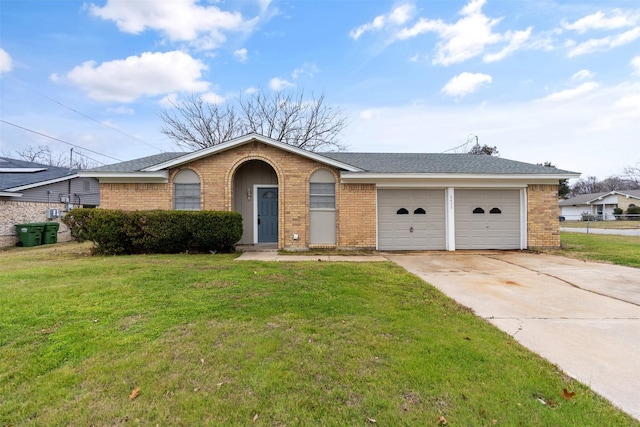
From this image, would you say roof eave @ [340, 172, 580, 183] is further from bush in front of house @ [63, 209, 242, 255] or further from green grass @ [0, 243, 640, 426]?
green grass @ [0, 243, 640, 426]

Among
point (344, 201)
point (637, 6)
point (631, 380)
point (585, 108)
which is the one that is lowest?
point (631, 380)

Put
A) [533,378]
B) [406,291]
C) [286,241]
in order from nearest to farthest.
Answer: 1. [533,378]
2. [406,291]
3. [286,241]

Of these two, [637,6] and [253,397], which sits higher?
[637,6]

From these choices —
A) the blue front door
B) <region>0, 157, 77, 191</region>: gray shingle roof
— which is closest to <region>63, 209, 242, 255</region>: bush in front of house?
the blue front door

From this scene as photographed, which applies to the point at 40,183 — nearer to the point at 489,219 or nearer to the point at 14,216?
the point at 14,216

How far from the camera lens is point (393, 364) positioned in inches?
112

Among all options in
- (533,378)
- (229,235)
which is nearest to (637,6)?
(533,378)

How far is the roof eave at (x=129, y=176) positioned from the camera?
1038 centimetres

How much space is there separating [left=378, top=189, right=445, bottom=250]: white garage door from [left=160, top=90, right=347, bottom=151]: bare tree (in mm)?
14679

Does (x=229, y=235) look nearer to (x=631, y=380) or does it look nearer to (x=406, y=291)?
(x=406, y=291)

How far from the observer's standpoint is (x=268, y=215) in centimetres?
1193

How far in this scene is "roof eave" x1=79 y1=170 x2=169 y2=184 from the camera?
10.4m

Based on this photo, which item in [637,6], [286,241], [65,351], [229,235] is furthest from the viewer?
[286,241]

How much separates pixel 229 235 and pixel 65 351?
6.74m
